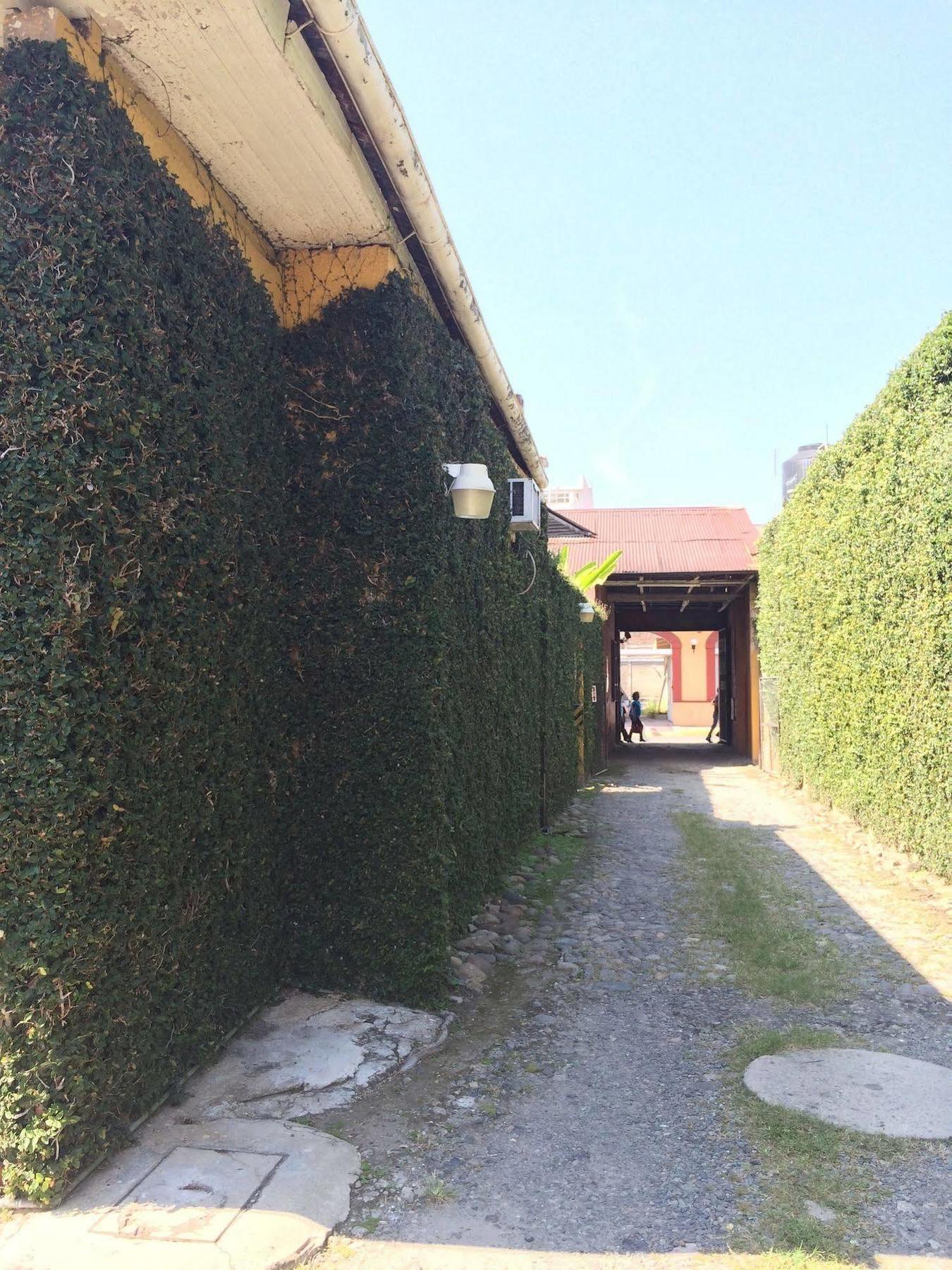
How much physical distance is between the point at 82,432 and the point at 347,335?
2.01 metres

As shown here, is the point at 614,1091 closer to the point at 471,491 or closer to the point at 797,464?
the point at 471,491

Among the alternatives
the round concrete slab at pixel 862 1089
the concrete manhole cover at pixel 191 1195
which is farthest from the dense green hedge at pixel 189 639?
the round concrete slab at pixel 862 1089

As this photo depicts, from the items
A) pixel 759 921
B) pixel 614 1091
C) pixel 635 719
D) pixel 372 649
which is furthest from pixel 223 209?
pixel 635 719

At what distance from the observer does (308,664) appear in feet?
15.0

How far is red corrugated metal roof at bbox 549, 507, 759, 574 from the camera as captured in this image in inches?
730

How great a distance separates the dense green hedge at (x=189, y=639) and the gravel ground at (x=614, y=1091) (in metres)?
0.72

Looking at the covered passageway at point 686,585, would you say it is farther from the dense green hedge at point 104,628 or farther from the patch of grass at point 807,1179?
the patch of grass at point 807,1179

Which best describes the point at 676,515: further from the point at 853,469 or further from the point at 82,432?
the point at 82,432

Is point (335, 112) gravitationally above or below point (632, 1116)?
above

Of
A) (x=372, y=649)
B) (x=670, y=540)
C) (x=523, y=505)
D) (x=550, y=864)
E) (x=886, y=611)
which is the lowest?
(x=550, y=864)

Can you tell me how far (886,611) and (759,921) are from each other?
359 cm

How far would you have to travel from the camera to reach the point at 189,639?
138 inches

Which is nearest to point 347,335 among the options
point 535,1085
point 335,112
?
point 335,112

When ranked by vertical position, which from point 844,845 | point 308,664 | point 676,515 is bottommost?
point 844,845
